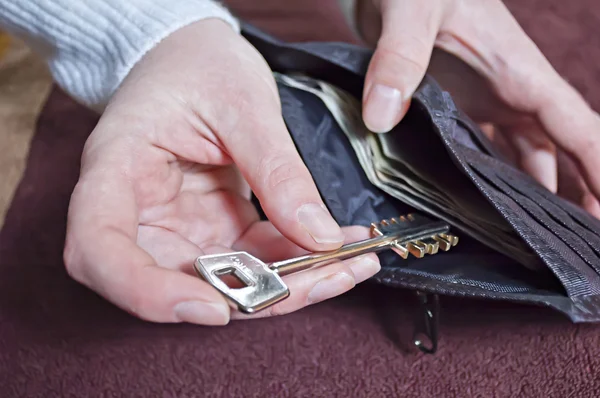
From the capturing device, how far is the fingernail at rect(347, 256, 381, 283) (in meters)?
0.37

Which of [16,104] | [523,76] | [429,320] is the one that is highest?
[523,76]

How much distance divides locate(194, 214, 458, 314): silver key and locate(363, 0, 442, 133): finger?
8 cm

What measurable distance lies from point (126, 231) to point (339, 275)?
0.43ft

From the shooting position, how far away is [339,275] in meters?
0.35

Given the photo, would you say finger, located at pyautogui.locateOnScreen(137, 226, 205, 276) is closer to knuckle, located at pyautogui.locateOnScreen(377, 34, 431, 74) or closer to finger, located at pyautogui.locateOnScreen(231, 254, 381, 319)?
finger, located at pyautogui.locateOnScreen(231, 254, 381, 319)

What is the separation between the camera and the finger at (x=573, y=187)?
0.57 meters

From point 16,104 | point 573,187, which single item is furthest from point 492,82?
point 16,104

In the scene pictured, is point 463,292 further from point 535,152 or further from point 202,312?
point 535,152

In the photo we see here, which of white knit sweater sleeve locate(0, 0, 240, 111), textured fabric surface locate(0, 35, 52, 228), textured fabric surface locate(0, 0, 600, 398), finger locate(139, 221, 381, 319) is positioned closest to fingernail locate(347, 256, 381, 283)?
finger locate(139, 221, 381, 319)

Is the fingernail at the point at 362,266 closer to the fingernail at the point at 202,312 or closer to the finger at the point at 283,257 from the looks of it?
the finger at the point at 283,257

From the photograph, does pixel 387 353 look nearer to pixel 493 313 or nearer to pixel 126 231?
pixel 493 313

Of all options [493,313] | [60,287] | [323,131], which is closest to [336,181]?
[323,131]

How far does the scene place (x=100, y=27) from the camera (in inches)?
19.7

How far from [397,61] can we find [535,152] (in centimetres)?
24
